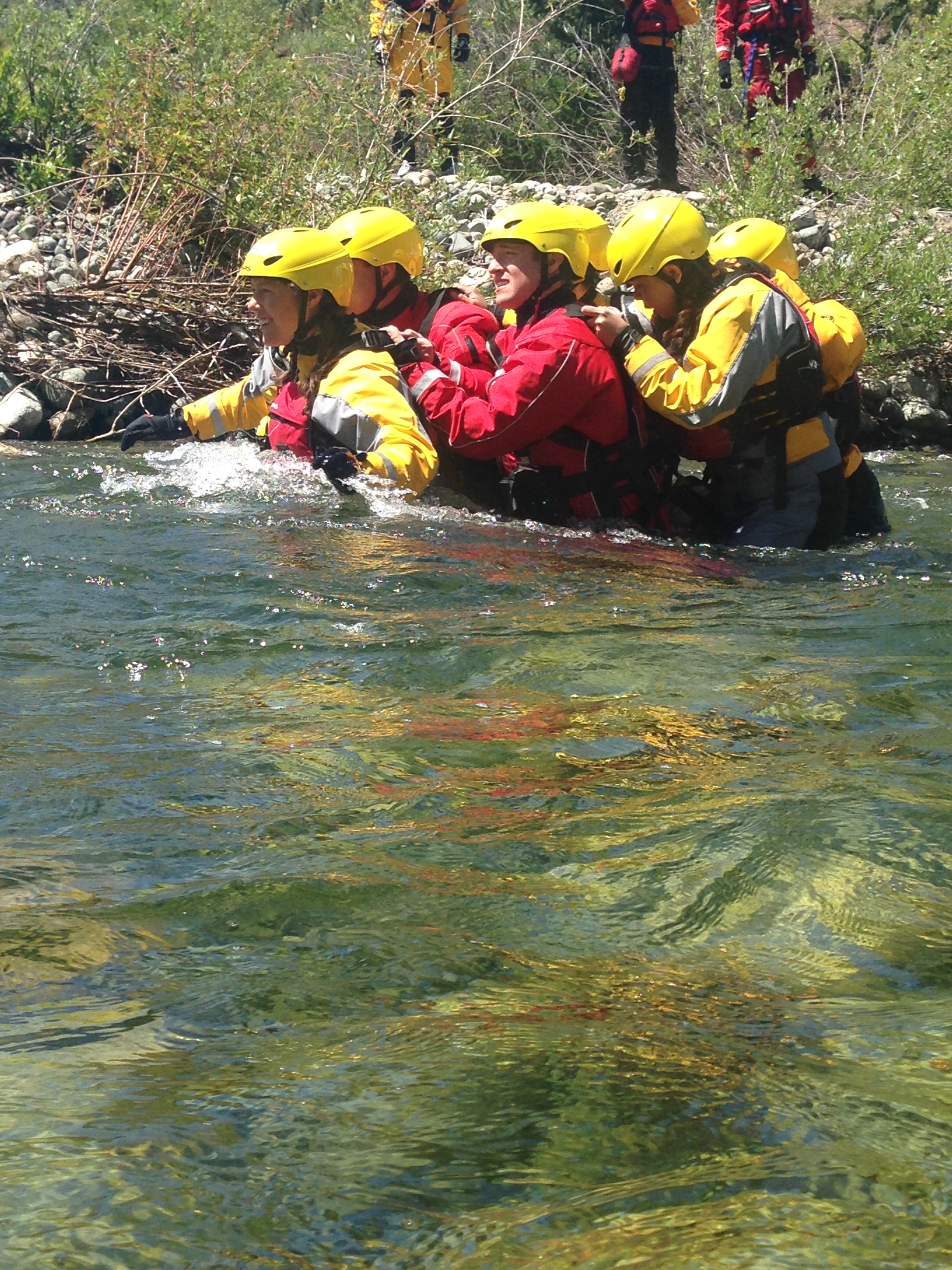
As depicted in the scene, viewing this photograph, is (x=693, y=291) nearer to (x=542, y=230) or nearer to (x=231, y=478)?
(x=542, y=230)

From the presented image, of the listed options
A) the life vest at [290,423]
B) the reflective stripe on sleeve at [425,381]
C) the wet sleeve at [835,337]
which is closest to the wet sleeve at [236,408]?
the life vest at [290,423]

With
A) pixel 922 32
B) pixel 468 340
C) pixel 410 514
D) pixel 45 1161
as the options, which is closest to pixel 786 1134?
pixel 45 1161

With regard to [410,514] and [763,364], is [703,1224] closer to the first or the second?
[763,364]

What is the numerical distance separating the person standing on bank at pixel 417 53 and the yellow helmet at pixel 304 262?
4.57 metres

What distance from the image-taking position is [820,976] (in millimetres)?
2121

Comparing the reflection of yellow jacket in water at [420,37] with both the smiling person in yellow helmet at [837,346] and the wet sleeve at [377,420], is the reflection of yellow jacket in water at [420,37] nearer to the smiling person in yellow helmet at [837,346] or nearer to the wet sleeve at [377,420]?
the smiling person in yellow helmet at [837,346]

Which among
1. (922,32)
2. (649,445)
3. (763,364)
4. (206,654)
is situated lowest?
(206,654)

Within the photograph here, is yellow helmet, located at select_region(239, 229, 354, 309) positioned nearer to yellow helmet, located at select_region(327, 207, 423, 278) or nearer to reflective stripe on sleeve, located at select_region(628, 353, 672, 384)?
yellow helmet, located at select_region(327, 207, 423, 278)

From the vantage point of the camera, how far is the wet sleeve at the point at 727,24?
11.9 meters

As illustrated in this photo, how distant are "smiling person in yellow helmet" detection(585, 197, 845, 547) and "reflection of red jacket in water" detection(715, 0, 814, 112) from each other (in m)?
6.78

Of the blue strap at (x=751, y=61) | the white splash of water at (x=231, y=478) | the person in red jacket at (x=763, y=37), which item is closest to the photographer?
the white splash of water at (x=231, y=478)

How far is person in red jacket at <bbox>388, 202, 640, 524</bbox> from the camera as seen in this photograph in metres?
5.77

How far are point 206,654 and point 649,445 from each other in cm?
271

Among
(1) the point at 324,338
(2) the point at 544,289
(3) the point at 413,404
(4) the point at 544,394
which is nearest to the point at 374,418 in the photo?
(3) the point at 413,404
